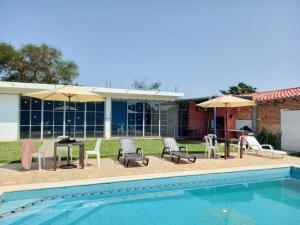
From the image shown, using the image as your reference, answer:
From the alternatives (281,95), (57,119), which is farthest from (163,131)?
(281,95)

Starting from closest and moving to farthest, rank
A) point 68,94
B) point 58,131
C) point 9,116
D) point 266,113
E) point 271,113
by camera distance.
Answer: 1. point 68,94
2. point 271,113
3. point 266,113
4. point 9,116
5. point 58,131

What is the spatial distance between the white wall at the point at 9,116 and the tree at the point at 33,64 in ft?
52.5

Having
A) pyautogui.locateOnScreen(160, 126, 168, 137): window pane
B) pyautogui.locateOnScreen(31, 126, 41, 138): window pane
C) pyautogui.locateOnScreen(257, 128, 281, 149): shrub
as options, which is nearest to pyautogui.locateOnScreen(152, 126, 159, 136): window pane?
pyautogui.locateOnScreen(160, 126, 168, 137): window pane

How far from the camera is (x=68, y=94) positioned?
30.4 feet

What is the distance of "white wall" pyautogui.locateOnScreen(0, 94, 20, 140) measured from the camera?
16.8 meters

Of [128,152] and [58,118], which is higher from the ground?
[58,118]

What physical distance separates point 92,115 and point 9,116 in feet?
17.8

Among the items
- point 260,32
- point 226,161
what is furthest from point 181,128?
point 226,161

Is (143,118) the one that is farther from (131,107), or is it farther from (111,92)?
(111,92)

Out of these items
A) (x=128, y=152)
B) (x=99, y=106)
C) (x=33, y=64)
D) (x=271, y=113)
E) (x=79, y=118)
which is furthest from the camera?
(x=33, y=64)

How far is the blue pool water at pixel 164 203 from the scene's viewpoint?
211 inches

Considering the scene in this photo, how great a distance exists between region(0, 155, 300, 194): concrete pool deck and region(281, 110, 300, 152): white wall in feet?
16.7

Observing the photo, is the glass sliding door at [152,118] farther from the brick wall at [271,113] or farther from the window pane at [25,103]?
the window pane at [25,103]

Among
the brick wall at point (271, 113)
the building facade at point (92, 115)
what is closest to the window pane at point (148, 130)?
the building facade at point (92, 115)
